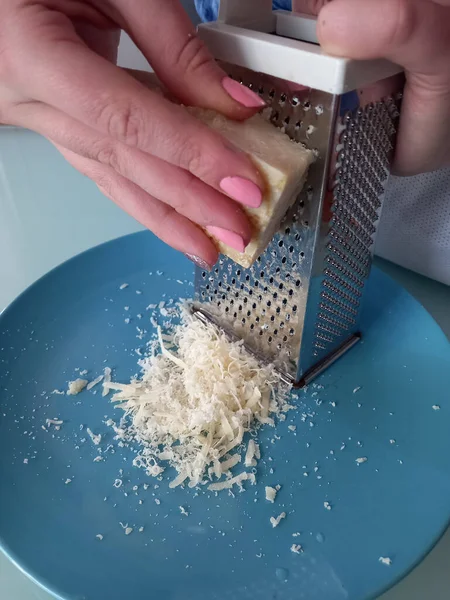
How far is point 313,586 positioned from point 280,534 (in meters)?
0.06

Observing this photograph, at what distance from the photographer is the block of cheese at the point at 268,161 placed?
54 cm

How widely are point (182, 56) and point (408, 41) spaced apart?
0.70ft

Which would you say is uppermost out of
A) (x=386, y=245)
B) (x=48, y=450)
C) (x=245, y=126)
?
(x=245, y=126)

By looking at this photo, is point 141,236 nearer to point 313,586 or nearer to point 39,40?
point 39,40

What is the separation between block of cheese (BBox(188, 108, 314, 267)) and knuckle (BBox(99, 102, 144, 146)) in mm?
82

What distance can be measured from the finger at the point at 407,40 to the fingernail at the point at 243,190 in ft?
0.45

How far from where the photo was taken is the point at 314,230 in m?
0.62

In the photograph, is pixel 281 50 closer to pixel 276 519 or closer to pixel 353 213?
pixel 353 213

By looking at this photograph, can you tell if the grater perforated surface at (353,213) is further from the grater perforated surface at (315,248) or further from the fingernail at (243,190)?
the fingernail at (243,190)

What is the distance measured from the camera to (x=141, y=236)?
95 centimetres

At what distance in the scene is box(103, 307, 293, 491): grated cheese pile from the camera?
63 cm

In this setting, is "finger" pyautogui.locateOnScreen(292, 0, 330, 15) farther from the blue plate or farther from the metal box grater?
the blue plate

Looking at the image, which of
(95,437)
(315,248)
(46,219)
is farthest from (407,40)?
(46,219)

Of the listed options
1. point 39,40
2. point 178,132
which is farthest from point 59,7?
point 178,132
